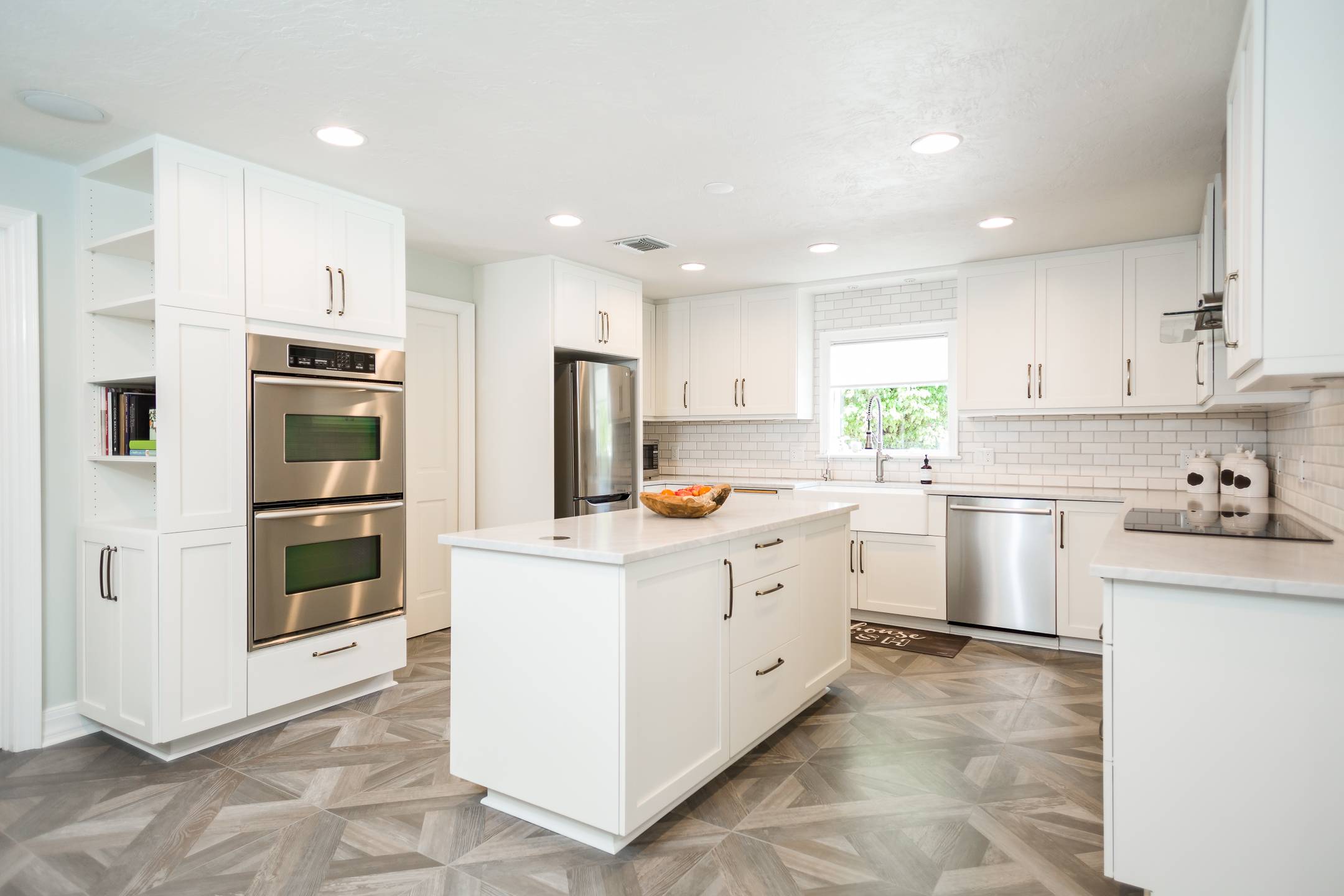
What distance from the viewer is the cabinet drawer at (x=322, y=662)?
3117 mm

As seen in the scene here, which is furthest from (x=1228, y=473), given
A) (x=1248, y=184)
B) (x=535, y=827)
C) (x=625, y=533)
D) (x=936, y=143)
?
(x=535, y=827)

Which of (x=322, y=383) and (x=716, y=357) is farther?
(x=716, y=357)

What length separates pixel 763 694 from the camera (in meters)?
2.84

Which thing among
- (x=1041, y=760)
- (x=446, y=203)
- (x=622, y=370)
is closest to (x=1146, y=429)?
(x=1041, y=760)

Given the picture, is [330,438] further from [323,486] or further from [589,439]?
[589,439]

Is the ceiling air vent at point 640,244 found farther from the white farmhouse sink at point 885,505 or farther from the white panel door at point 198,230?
the white panel door at point 198,230

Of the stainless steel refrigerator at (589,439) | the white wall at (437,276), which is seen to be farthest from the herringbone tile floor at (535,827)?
the white wall at (437,276)

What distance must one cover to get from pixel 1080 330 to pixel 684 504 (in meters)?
A: 3.06

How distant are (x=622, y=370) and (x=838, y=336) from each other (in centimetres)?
174

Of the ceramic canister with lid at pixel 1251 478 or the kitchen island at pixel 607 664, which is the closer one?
the kitchen island at pixel 607 664

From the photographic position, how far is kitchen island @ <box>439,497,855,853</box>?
2.14 metres

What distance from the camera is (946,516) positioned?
4.68 metres

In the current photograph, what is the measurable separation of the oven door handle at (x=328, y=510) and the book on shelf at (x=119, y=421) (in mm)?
590

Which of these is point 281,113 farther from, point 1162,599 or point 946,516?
point 946,516
